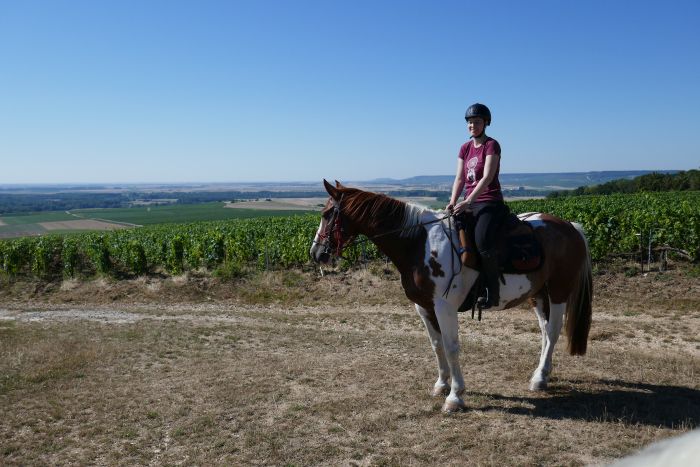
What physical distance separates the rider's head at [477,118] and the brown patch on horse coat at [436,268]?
5.18 ft

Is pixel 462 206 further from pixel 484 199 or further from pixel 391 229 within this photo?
pixel 391 229

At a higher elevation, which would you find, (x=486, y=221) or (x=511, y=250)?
(x=486, y=221)

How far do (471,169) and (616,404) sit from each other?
321cm

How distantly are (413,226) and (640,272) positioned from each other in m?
11.0

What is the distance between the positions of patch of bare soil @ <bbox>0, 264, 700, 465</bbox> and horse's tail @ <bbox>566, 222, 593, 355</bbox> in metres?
0.53

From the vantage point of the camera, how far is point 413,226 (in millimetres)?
6039

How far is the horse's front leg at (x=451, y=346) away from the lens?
5.84 meters

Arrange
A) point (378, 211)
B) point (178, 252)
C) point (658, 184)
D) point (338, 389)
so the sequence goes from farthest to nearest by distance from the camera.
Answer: point (658, 184) → point (178, 252) → point (338, 389) → point (378, 211)

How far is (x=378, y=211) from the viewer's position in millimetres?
6137

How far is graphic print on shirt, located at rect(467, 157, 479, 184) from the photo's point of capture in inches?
236

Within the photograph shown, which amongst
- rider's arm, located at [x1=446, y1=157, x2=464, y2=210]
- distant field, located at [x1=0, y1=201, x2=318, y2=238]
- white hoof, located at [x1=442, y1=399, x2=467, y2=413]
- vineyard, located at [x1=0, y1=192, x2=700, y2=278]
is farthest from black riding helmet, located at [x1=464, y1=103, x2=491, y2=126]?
distant field, located at [x1=0, y1=201, x2=318, y2=238]

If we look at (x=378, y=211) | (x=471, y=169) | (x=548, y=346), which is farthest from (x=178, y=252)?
(x=548, y=346)

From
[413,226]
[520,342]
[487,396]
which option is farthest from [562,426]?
[520,342]

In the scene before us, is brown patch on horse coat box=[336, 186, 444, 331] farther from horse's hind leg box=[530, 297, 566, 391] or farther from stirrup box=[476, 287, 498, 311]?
horse's hind leg box=[530, 297, 566, 391]
